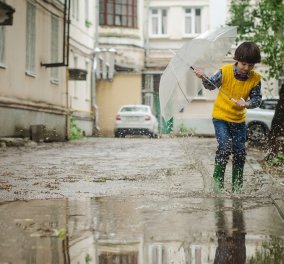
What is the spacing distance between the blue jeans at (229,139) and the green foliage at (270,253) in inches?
118

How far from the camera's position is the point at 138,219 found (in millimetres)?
5539

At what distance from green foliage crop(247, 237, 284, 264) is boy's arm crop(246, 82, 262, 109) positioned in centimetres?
285

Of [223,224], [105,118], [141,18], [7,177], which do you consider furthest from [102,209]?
[141,18]

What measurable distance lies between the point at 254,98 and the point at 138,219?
2451 mm

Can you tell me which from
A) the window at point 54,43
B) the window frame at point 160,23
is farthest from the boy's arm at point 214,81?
the window frame at point 160,23

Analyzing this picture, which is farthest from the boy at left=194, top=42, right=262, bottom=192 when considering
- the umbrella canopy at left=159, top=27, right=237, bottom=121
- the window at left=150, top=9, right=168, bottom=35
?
the window at left=150, top=9, right=168, bottom=35

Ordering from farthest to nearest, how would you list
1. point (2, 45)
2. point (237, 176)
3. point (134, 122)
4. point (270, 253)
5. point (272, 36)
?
point (134, 122)
point (2, 45)
point (272, 36)
point (237, 176)
point (270, 253)

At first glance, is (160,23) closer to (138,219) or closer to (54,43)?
(54,43)

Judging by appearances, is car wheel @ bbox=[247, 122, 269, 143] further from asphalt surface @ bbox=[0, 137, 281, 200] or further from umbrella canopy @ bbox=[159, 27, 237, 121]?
umbrella canopy @ bbox=[159, 27, 237, 121]

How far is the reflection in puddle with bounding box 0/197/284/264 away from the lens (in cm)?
414

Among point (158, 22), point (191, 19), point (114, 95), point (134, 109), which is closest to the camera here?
point (134, 109)

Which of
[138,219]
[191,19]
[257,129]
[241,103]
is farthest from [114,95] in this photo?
[138,219]

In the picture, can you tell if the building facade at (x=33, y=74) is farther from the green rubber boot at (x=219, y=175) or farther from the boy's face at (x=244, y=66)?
the boy's face at (x=244, y=66)

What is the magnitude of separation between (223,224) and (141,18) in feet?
125
